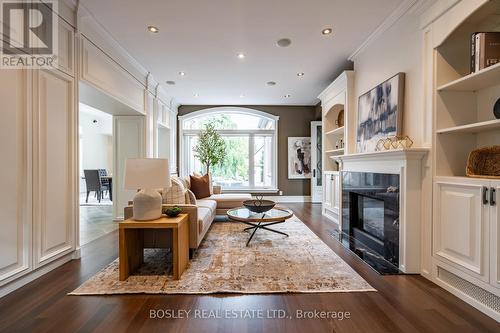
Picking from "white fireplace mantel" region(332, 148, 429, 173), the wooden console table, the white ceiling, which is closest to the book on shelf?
"white fireplace mantel" region(332, 148, 429, 173)

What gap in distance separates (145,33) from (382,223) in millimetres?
3991

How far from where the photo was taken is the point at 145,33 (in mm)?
3363

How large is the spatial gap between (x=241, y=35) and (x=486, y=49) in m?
2.61

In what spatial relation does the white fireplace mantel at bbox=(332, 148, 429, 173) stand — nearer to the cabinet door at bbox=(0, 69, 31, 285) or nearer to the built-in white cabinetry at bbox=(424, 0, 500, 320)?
the built-in white cabinetry at bbox=(424, 0, 500, 320)

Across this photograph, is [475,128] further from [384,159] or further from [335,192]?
[335,192]

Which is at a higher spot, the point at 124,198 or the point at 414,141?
the point at 414,141

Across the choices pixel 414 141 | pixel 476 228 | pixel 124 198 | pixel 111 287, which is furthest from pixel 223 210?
pixel 476 228

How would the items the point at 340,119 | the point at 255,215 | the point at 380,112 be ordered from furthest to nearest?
the point at 340,119
the point at 255,215
the point at 380,112

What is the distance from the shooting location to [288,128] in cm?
735

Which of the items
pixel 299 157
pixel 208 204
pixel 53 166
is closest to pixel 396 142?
pixel 208 204

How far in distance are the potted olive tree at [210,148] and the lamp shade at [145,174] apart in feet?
15.1

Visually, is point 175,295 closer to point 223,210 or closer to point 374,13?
point 223,210

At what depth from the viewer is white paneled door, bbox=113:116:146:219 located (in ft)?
15.9

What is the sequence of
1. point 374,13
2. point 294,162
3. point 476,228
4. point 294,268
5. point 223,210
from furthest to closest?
point 294,162
point 223,210
point 374,13
point 294,268
point 476,228
